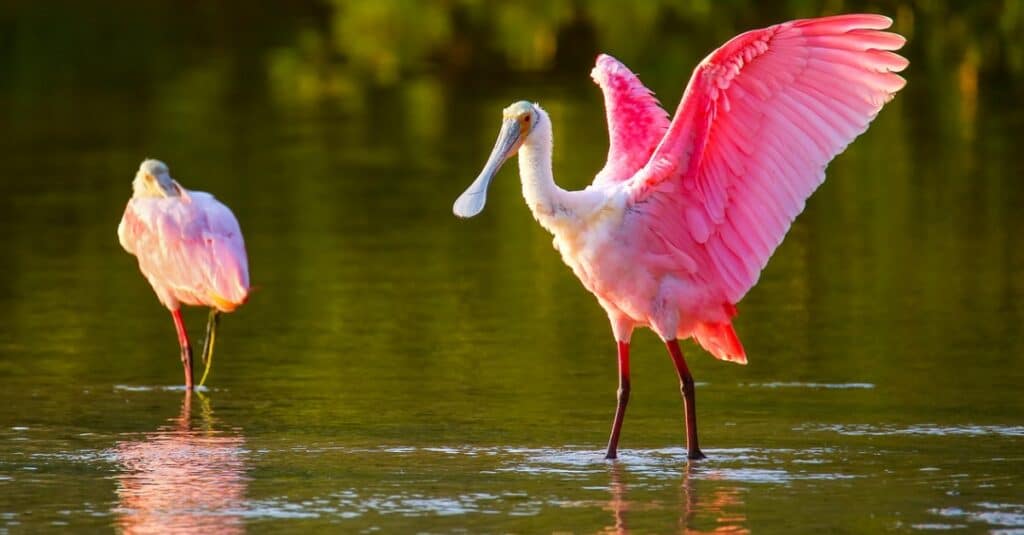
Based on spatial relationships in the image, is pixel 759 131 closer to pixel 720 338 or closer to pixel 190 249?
pixel 720 338

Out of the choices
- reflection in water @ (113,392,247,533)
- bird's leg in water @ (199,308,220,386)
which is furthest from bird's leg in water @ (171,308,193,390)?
reflection in water @ (113,392,247,533)

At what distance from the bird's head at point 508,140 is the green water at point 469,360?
3.09 feet

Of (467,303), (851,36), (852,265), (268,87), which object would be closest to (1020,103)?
(268,87)

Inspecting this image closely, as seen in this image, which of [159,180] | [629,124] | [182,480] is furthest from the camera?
[159,180]

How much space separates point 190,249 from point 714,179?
364cm

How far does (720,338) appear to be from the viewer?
9.62 m

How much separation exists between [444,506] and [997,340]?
4500mm

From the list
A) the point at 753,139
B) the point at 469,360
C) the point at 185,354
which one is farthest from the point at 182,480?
the point at 469,360

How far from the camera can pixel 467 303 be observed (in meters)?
13.4

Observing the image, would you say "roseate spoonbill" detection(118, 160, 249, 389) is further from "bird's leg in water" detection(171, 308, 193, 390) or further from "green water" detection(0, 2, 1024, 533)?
"green water" detection(0, 2, 1024, 533)

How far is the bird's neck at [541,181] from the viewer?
9.10 metres

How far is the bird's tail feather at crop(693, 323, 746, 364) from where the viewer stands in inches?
378

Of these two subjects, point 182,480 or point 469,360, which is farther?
point 469,360

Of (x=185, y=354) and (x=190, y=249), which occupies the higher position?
(x=190, y=249)
